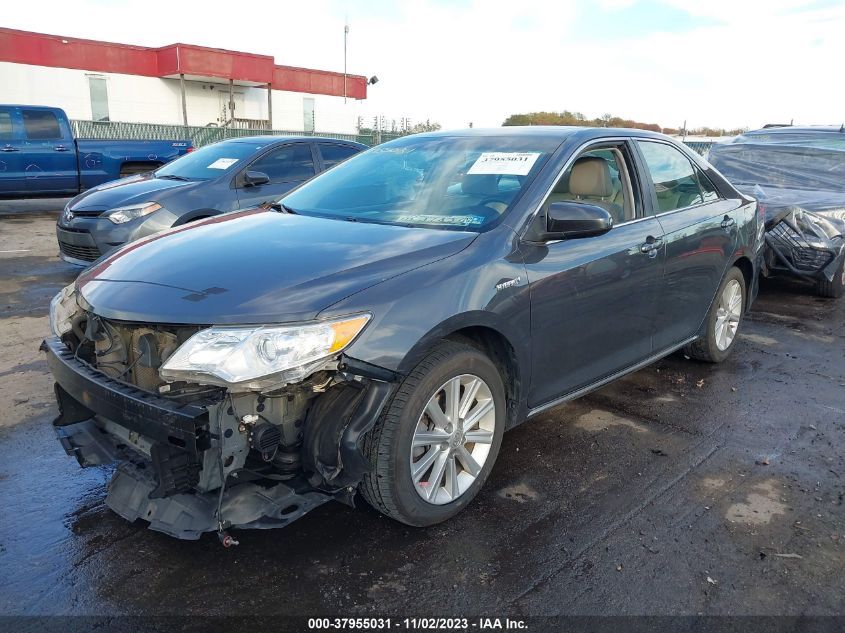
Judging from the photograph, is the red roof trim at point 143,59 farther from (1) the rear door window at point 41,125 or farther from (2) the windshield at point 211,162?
(2) the windshield at point 211,162

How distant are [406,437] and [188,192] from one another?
550 cm

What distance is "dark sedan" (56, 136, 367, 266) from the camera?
22.6 feet

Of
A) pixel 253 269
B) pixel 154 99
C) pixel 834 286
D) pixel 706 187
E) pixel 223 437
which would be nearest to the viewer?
pixel 223 437

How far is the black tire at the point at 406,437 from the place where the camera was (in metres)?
2.56

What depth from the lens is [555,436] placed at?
3.87m

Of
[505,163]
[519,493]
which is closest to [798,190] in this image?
→ [505,163]

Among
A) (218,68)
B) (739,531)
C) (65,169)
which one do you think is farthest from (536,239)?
(218,68)

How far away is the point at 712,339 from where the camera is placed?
16.0ft

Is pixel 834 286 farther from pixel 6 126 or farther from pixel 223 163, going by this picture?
Result: pixel 6 126

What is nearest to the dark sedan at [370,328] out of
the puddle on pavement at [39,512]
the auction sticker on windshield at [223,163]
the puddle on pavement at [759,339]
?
the puddle on pavement at [39,512]

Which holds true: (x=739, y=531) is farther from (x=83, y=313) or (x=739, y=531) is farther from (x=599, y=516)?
(x=83, y=313)

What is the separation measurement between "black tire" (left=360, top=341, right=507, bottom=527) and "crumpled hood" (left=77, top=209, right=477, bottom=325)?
0.41 meters

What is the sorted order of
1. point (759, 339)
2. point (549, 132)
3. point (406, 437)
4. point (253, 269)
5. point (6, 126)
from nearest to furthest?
point (406, 437) < point (253, 269) < point (549, 132) < point (759, 339) < point (6, 126)

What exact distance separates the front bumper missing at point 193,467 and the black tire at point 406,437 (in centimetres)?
11
